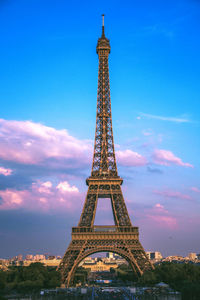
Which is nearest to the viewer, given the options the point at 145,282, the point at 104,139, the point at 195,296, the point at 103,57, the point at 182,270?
the point at 195,296

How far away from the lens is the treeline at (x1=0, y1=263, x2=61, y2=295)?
68.5 m

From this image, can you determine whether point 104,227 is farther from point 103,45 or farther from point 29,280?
point 103,45

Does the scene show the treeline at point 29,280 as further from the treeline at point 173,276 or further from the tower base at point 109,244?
the treeline at point 173,276

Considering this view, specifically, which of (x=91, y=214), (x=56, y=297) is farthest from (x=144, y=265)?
(x=56, y=297)

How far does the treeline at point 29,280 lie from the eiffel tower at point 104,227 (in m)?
3.77

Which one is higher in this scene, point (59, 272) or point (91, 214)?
point (91, 214)

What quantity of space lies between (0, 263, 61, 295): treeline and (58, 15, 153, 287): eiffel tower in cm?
377

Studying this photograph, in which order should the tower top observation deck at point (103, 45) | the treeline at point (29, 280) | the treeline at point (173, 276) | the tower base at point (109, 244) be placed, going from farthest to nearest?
the tower top observation deck at point (103, 45)
the tower base at point (109, 244)
the treeline at point (173, 276)
the treeline at point (29, 280)

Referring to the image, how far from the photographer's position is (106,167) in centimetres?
8712

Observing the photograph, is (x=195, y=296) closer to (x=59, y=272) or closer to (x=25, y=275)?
(x=59, y=272)

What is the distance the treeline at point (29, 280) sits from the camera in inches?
2697

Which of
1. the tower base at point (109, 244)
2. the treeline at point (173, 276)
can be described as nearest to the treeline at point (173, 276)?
the treeline at point (173, 276)

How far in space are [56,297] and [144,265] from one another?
2368cm

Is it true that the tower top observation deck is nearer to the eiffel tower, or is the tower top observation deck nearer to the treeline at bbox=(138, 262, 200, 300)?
the eiffel tower
